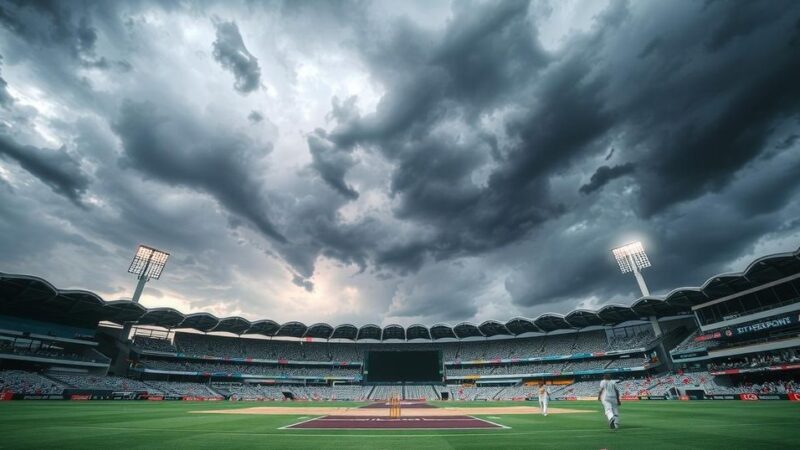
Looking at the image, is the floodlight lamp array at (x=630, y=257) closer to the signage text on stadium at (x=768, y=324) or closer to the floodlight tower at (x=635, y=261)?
the floodlight tower at (x=635, y=261)

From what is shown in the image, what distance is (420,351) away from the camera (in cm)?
7919

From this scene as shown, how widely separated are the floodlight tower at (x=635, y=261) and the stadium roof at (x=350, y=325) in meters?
2.77

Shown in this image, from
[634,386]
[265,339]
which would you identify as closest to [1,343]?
[265,339]

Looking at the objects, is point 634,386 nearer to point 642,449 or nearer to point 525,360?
point 525,360

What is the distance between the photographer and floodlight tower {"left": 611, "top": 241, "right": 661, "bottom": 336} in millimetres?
62616

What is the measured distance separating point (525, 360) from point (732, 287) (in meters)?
40.0

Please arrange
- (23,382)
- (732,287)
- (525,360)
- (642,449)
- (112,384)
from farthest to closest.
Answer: (525,360)
(112,384)
(732,287)
(23,382)
(642,449)

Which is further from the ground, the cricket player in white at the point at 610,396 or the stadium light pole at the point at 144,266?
the stadium light pole at the point at 144,266

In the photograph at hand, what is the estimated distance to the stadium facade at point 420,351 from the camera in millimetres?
43844

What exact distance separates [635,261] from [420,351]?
162ft

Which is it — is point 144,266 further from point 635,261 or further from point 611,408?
Answer: point 635,261

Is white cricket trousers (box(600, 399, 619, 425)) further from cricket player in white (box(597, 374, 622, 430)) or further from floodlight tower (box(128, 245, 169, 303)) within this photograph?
floodlight tower (box(128, 245, 169, 303))

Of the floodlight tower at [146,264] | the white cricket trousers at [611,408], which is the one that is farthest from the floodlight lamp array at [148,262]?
the white cricket trousers at [611,408]

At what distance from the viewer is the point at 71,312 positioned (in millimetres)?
57500
